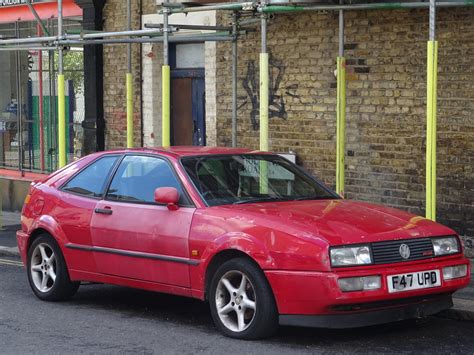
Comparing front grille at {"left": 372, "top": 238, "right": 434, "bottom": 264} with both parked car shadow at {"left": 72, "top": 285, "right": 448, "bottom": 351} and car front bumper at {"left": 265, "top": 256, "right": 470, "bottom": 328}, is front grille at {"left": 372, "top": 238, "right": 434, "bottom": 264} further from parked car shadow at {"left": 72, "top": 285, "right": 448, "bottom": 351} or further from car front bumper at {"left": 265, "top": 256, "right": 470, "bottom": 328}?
parked car shadow at {"left": 72, "top": 285, "right": 448, "bottom": 351}

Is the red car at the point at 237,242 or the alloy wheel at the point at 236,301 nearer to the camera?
the red car at the point at 237,242

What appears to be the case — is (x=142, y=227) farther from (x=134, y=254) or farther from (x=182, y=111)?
(x=182, y=111)

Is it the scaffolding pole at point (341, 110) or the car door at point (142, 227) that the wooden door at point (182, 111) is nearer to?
the scaffolding pole at point (341, 110)

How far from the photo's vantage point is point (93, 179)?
956cm

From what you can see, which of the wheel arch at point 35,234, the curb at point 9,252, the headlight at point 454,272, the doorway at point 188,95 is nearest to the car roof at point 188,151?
the wheel arch at point 35,234

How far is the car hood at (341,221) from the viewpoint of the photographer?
25.1 ft

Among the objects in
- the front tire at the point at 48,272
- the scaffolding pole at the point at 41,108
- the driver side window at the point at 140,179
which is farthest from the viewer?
the scaffolding pole at the point at 41,108

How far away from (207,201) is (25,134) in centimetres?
1082

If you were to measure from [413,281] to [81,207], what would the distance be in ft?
10.4

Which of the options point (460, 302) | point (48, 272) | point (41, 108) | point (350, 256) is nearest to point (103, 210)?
point (48, 272)

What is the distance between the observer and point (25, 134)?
18672 mm

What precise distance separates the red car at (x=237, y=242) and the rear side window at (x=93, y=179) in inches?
0.5

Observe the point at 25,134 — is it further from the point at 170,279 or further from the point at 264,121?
the point at 170,279

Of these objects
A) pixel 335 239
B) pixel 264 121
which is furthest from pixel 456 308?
pixel 264 121
